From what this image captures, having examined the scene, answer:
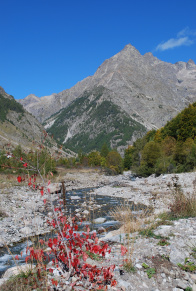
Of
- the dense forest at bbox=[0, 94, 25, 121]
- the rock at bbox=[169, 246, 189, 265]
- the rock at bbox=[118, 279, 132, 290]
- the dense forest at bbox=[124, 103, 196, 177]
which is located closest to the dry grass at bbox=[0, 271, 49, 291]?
the rock at bbox=[118, 279, 132, 290]

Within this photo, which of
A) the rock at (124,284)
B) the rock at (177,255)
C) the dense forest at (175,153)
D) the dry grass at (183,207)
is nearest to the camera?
the rock at (124,284)

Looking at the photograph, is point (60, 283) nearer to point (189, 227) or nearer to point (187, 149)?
point (189, 227)

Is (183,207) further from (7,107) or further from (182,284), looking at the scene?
(7,107)

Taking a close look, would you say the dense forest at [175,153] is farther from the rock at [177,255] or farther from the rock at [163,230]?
the rock at [177,255]

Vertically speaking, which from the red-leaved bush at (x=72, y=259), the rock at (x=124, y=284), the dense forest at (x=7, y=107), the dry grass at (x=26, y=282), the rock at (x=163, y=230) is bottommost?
the rock at (x=124, y=284)

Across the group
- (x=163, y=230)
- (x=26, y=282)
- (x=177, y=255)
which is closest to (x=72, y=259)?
(x=26, y=282)

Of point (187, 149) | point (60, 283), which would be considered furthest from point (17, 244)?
point (187, 149)

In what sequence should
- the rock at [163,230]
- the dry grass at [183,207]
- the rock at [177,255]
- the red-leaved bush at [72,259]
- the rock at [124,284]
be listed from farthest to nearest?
1. the dry grass at [183,207]
2. the rock at [163,230]
3. the rock at [177,255]
4. the rock at [124,284]
5. the red-leaved bush at [72,259]

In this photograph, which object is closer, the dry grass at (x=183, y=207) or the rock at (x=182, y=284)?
the rock at (x=182, y=284)

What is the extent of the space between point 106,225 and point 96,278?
755 cm

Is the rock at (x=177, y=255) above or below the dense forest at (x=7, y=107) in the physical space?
below

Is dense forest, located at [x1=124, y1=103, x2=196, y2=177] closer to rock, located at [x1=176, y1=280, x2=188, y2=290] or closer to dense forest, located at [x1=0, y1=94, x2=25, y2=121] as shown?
rock, located at [x1=176, y1=280, x2=188, y2=290]

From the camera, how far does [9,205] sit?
1510 cm

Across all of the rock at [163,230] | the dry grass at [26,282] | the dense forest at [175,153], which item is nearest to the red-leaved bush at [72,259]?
the dry grass at [26,282]
